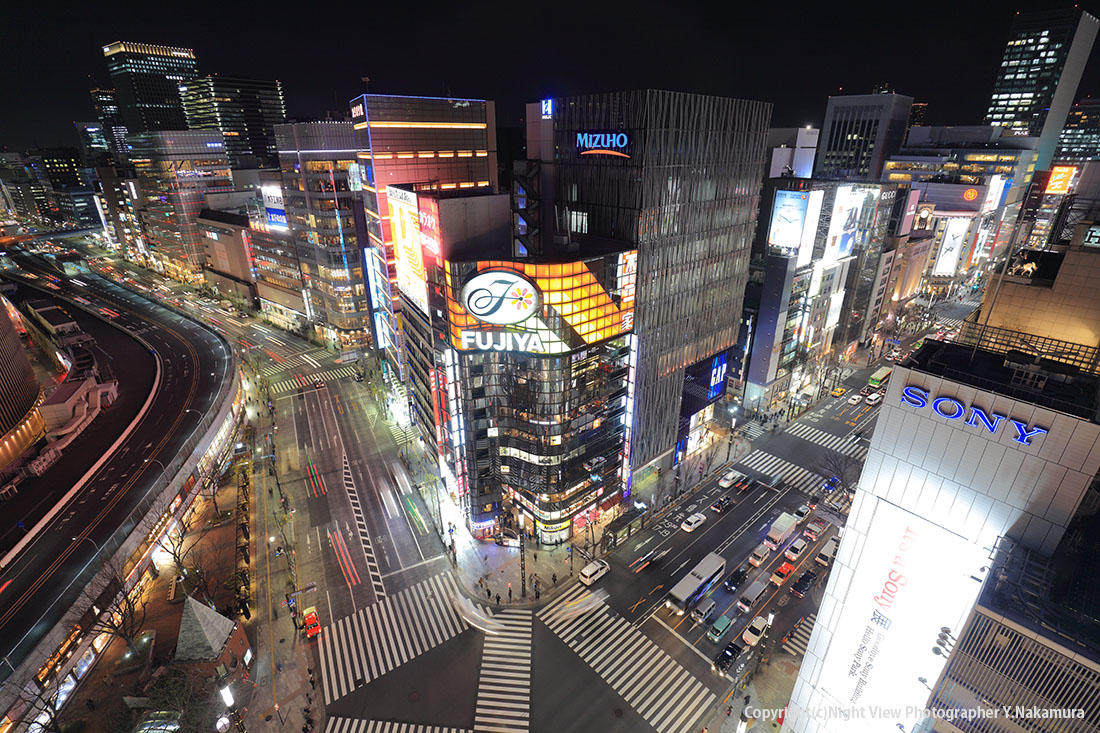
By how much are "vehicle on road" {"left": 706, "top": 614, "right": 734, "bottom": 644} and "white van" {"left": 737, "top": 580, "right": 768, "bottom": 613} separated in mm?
3210

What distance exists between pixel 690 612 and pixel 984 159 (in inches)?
6624

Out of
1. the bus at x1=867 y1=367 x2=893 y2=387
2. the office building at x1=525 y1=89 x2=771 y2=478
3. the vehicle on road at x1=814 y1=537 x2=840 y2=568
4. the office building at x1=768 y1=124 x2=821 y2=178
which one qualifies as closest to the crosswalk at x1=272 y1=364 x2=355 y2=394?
the office building at x1=525 y1=89 x2=771 y2=478

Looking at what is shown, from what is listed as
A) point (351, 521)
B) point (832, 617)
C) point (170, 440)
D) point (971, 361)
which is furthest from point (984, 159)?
point (170, 440)

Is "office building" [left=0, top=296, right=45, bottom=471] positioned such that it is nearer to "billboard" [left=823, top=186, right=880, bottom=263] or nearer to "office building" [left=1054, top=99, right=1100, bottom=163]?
"billboard" [left=823, top=186, right=880, bottom=263]

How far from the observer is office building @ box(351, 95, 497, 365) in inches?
2970

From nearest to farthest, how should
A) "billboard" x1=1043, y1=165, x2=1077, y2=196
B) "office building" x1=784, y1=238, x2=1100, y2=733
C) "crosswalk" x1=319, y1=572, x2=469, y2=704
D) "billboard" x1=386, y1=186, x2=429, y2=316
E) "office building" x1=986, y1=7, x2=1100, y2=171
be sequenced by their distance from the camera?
"office building" x1=784, y1=238, x2=1100, y2=733
"crosswalk" x1=319, y1=572, x2=469, y2=704
"billboard" x1=386, y1=186, x2=429, y2=316
"billboard" x1=1043, y1=165, x2=1077, y2=196
"office building" x1=986, y1=7, x2=1100, y2=171

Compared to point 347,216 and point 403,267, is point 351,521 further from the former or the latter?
point 347,216

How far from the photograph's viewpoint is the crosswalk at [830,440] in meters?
73.0

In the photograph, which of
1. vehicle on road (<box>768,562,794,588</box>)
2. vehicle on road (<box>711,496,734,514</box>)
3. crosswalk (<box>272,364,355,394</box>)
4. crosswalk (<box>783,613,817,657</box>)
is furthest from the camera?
crosswalk (<box>272,364,355,394</box>)

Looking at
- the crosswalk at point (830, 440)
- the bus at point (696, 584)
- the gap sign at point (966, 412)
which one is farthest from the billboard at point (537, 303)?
the crosswalk at point (830, 440)

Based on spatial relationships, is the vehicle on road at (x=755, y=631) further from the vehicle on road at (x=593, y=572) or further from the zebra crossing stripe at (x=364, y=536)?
the zebra crossing stripe at (x=364, y=536)

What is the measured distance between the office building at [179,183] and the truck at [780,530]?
170768 mm

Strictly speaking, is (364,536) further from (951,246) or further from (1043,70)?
(1043,70)

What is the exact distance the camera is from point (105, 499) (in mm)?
53000
